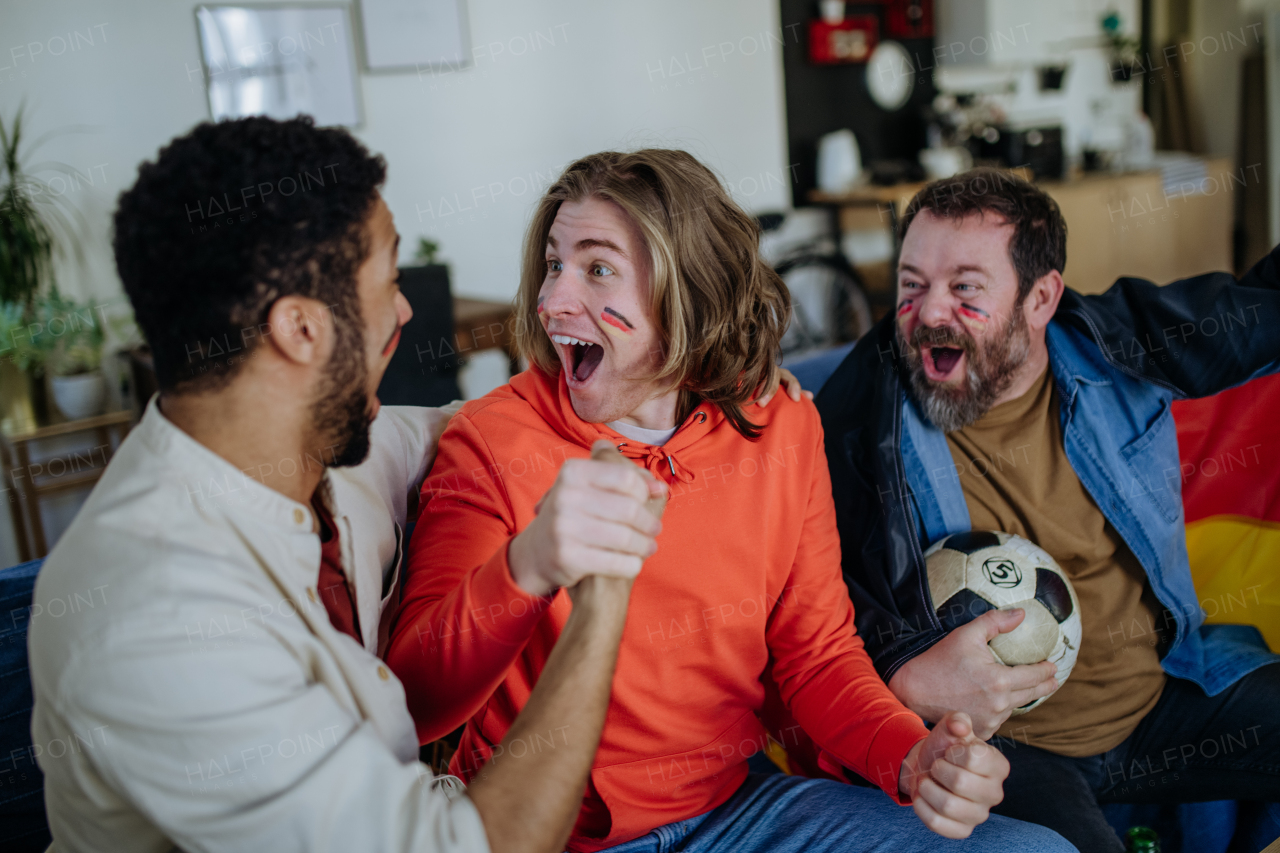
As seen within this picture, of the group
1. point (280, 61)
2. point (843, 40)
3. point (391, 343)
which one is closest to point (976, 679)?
point (391, 343)

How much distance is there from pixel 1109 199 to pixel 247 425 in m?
5.79

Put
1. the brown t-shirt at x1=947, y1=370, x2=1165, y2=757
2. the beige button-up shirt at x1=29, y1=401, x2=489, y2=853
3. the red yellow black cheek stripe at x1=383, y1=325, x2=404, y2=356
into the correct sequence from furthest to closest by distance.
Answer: the brown t-shirt at x1=947, y1=370, x2=1165, y2=757 < the red yellow black cheek stripe at x1=383, y1=325, x2=404, y2=356 < the beige button-up shirt at x1=29, y1=401, x2=489, y2=853

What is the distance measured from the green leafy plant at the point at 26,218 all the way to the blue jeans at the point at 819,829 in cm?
301

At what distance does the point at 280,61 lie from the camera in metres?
3.85

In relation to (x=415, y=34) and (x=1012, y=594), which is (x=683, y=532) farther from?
(x=415, y=34)

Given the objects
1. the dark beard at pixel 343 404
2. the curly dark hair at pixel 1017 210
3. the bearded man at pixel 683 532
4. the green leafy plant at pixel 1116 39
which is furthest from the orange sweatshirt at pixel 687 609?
the green leafy plant at pixel 1116 39

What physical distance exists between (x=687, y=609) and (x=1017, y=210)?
955mm

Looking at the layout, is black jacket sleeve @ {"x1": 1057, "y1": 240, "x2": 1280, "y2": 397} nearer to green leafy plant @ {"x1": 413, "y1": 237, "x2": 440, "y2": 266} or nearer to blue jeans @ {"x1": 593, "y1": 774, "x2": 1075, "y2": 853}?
blue jeans @ {"x1": 593, "y1": 774, "x2": 1075, "y2": 853}

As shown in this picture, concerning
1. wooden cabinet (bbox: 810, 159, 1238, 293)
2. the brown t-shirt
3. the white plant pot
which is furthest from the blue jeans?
wooden cabinet (bbox: 810, 159, 1238, 293)

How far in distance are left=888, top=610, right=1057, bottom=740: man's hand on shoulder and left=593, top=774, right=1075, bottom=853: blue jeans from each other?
14cm

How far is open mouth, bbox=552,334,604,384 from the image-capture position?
135 cm

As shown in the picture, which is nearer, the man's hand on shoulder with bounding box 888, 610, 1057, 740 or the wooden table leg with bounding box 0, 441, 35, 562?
the man's hand on shoulder with bounding box 888, 610, 1057, 740

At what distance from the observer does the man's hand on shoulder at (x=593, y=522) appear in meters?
0.91

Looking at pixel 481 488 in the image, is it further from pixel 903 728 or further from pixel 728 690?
pixel 903 728
